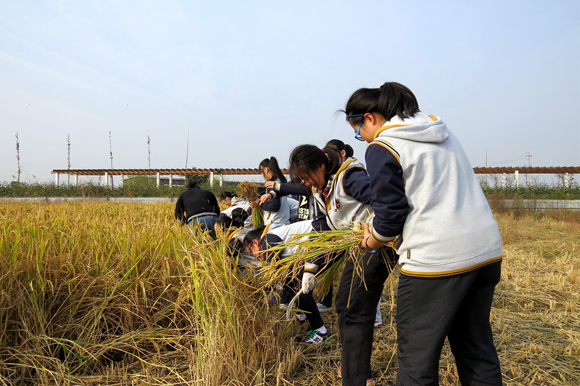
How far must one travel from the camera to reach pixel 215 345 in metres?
1.82

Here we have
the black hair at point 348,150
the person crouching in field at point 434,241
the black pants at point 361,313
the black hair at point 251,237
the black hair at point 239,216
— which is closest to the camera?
the person crouching in field at point 434,241

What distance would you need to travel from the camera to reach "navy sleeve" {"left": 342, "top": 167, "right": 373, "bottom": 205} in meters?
1.79

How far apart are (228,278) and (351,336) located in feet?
2.40

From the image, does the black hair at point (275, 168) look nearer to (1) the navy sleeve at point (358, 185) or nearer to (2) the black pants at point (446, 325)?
(1) the navy sleeve at point (358, 185)

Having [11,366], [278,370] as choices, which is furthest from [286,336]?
[11,366]

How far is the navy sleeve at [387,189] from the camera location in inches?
50.4

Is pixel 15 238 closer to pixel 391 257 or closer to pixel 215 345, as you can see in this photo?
pixel 215 345

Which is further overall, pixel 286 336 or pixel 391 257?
pixel 286 336

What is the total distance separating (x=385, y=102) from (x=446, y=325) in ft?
2.94

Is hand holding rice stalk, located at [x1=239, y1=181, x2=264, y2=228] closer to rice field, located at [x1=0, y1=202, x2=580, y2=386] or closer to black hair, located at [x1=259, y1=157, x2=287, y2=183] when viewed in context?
black hair, located at [x1=259, y1=157, x2=287, y2=183]

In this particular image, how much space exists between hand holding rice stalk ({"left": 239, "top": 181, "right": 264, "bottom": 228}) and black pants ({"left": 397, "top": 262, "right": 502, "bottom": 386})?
281 cm

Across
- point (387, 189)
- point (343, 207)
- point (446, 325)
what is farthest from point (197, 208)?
point (446, 325)

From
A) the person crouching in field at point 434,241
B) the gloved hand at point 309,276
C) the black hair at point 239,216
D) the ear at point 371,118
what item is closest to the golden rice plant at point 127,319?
the gloved hand at point 309,276

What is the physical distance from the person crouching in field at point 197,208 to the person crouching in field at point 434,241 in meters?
3.52
